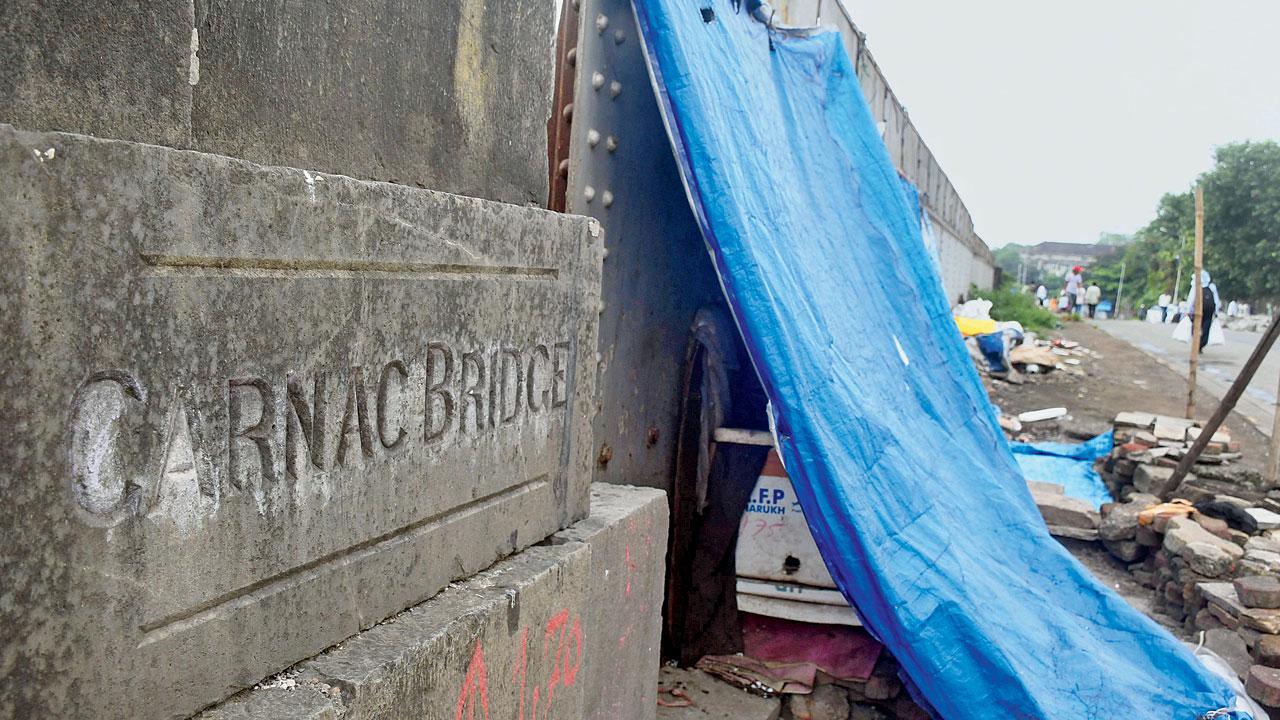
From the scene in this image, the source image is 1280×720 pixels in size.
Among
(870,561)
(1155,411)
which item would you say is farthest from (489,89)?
(1155,411)

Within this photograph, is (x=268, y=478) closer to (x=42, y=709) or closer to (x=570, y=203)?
(x=42, y=709)

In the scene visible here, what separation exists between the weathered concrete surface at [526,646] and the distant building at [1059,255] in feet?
342

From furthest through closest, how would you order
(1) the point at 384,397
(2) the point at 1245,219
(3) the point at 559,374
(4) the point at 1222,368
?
1. (2) the point at 1245,219
2. (4) the point at 1222,368
3. (3) the point at 559,374
4. (1) the point at 384,397

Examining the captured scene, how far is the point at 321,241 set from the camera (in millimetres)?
1208

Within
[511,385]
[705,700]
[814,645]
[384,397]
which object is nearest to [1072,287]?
[814,645]

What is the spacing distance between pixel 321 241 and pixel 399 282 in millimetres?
163

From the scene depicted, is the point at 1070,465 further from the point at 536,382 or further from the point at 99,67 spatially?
the point at 99,67

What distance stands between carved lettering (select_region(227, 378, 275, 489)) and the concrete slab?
2188mm

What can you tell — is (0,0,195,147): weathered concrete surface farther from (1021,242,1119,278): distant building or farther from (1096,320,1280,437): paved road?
(1021,242,1119,278): distant building

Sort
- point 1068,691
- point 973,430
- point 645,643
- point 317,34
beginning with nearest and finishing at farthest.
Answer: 1. point 317,34
2. point 645,643
3. point 1068,691
4. point 973,430

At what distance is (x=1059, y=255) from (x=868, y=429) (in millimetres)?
110480

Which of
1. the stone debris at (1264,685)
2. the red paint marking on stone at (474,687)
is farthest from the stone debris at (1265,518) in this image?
the red paint marking on stone at (474,687)

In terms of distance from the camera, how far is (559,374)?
6.07ft

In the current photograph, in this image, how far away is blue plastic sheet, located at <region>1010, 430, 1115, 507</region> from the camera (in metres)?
7.49
